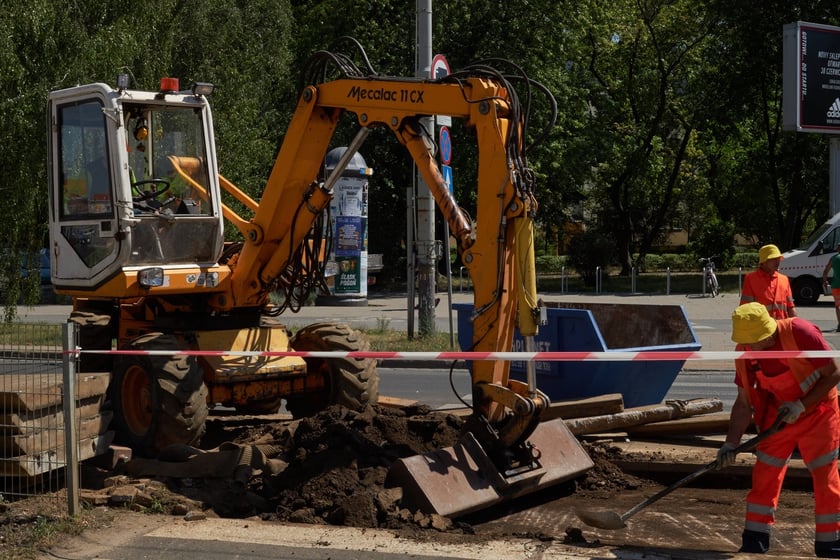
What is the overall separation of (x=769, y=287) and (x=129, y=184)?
6.42 meters

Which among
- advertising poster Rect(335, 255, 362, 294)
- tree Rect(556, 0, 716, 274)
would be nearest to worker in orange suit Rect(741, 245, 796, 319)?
advertising poster Rect(335, 255, 362, 294)

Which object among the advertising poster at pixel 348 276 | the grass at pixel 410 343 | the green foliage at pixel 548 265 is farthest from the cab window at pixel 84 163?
the green foliage at pixel 548 265

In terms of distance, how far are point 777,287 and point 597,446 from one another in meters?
3.18

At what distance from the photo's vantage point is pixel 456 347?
58.0 ft

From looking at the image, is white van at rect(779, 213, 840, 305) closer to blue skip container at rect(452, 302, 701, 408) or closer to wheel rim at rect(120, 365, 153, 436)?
blue skip container at rect(452, 302, 701, 408)

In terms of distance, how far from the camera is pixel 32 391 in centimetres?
759

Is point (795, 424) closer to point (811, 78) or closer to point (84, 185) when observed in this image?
point (84, 185)

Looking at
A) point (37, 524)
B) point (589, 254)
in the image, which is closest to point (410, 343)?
point (37, 524)

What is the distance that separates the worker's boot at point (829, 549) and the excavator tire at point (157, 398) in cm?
501

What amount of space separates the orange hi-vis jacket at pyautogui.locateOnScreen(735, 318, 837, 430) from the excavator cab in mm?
5406

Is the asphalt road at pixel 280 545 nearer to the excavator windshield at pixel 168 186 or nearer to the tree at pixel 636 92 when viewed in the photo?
the excavator windshield at pixel 168 186

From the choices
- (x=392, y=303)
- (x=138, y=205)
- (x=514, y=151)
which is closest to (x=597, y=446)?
(x=514, y=151)

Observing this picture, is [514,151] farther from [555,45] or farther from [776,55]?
[776,55]

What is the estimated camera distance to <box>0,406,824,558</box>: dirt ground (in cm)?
707
